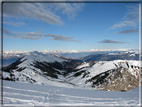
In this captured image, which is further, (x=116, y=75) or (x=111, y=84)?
(x=116, y=75)

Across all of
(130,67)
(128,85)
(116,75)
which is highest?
(130,67)

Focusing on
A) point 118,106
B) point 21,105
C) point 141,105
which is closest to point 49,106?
point 21,105

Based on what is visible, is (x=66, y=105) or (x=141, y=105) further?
(x=141, y=105)

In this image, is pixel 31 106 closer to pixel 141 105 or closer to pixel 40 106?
pixel 40 106

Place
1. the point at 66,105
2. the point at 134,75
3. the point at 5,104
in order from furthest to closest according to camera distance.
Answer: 1. the point at 134,75
2. the point at 66,105
3. the point at 5,104

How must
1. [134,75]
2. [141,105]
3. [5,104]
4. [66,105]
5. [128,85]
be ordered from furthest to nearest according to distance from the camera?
[134,75] → [128,85] → [141,105] → [66,105] → [5,104]

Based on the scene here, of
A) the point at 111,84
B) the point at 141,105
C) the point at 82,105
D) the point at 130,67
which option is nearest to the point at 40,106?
the point at 82,105

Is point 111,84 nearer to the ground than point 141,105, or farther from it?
nearer to the ground

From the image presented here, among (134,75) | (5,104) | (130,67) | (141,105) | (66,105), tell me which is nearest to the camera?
(5,104)

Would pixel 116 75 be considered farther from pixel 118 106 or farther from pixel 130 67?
pixel 118 106
